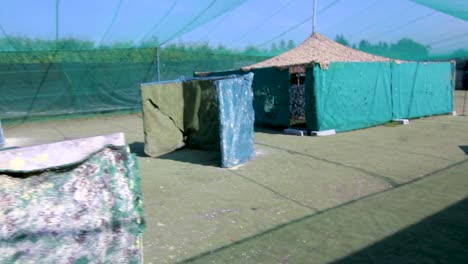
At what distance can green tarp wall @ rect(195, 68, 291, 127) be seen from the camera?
10500 millimetres

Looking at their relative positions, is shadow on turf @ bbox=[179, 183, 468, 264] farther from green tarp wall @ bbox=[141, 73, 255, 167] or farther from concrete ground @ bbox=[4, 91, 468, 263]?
green tarp wall @ bbox=[141, 73, 255, 167]

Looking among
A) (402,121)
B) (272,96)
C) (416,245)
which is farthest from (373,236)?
(402,121)

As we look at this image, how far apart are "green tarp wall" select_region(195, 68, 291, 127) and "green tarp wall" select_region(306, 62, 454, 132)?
1.07 metres

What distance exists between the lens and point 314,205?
441 cm

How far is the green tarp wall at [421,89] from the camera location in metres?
11.4

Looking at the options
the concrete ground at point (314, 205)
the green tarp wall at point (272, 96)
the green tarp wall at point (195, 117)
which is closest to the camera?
the concrete ground at point (314, 205)

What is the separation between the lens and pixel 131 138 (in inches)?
397

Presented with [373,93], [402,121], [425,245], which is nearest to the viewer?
[425,245]

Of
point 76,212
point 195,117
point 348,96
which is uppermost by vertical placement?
point 348,96

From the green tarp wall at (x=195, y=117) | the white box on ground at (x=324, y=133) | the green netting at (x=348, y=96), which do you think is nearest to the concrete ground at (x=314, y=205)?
the green tarp wall at (x=195, y=117)

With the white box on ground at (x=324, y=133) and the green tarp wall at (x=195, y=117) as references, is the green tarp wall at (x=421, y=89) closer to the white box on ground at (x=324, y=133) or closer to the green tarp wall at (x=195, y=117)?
the white box on ground at (x=324, y=133)

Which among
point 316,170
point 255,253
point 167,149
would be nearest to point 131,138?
point 167,149

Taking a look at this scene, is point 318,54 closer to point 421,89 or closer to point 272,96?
point 421,89

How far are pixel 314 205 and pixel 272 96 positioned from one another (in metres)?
6.77
